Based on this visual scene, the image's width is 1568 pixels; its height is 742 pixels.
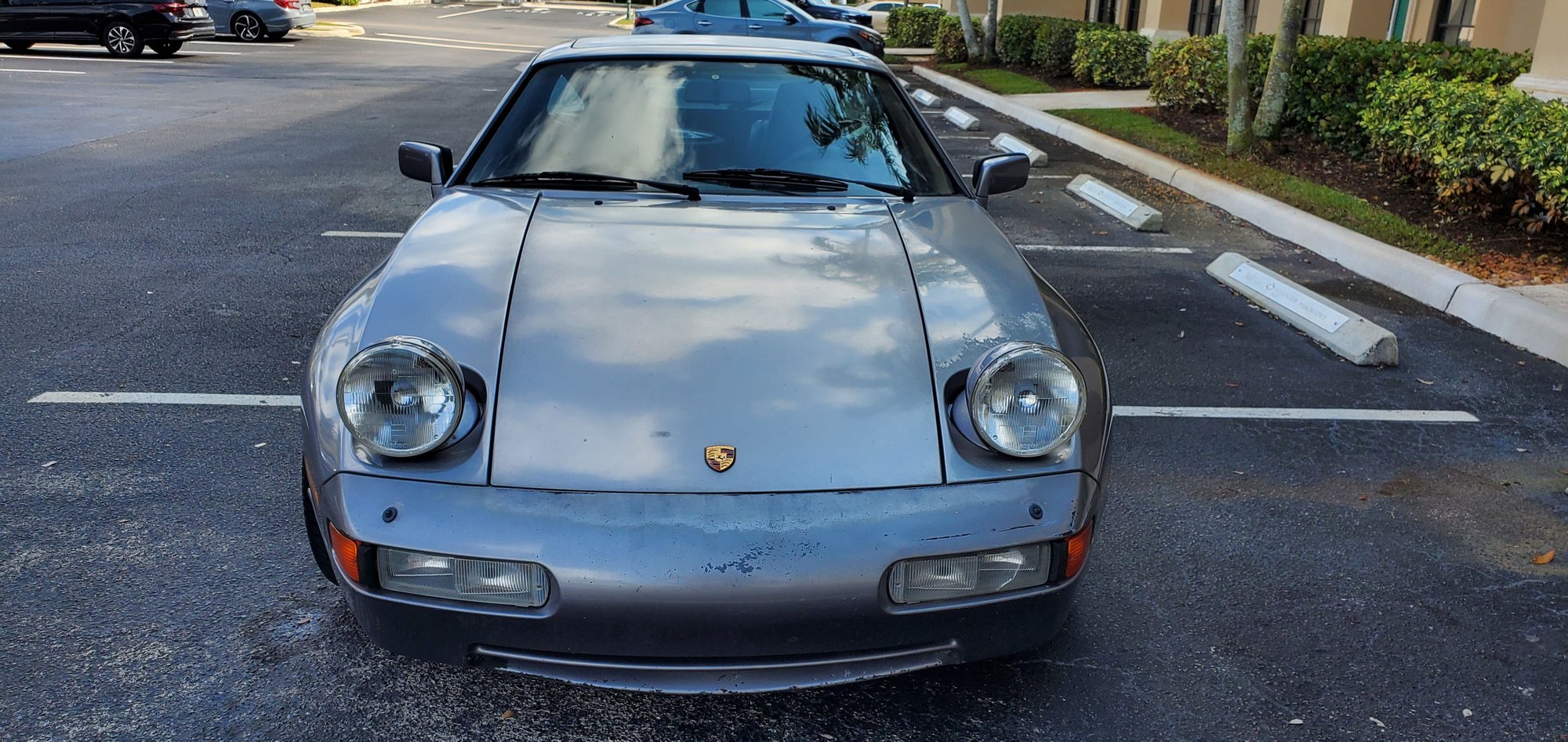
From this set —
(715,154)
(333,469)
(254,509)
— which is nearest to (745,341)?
(333,469)

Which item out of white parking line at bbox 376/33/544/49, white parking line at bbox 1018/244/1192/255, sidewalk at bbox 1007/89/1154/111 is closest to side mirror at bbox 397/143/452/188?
white parking line at bbox 1018/244/1192/255

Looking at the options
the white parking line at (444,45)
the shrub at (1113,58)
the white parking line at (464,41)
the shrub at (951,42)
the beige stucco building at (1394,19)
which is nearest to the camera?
the beige stucco building at (1394,19)

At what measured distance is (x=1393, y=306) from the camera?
639 cm

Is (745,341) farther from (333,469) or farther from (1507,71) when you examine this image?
(1507,71)

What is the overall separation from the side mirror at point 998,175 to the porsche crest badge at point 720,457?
2006 millimetres

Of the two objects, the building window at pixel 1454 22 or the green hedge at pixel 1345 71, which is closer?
the green hedge at pixel 1345 71

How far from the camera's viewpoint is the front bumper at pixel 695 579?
220 centimetres

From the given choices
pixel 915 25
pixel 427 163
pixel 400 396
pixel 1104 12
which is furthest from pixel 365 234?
pixel 915 25

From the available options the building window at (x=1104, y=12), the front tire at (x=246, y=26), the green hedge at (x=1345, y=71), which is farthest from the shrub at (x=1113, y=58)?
the front tire at (x=246, y=26)

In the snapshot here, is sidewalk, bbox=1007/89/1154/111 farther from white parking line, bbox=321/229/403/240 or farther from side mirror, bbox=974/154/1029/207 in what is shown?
side mirror, bbox=974/154/1029/207

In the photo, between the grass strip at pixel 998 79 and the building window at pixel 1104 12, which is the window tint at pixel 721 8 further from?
the building window at pixel 1104 12

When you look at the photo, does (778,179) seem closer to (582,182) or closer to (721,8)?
(582,182)

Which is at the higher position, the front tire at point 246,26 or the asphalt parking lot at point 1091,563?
the front tire at point 246,26

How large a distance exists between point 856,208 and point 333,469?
168 centimetres
